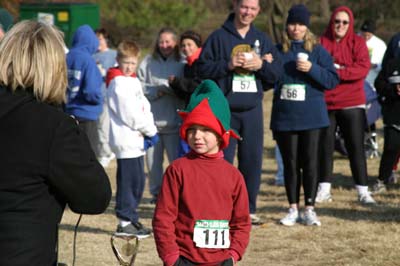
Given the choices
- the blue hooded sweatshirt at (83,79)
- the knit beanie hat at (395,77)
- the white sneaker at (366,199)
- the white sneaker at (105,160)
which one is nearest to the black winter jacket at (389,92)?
the knit beanie hat at (395,77)

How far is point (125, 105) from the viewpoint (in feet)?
28.2

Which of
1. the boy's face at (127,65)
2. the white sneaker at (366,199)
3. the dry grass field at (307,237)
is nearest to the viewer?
the dry grass field at (307,237)

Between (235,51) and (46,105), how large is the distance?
509cm

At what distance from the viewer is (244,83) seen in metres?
8.88

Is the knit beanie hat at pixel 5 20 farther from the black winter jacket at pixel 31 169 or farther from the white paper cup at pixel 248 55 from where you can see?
the black winter jacket at pixel 31 169

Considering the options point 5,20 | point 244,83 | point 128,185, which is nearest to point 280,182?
point 244,83

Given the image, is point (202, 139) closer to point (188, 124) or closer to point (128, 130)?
point (188, 124)

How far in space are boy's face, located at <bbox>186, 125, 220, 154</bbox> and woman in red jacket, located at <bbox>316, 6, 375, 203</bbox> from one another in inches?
193

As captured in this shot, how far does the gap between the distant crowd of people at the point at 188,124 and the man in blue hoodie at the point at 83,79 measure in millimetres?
16

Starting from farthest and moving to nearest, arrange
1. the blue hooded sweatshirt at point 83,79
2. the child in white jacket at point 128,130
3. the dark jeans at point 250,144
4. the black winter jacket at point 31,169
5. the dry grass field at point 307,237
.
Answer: the blue hooded sweatshirt at point 83,79, the dark jeans at point 250,144, the child in white jacket at point 128,130, the dry grass field at point 307,237, the black winter jacket at point 31,169

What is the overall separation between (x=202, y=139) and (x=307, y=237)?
3750mm

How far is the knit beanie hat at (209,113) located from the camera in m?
5.21

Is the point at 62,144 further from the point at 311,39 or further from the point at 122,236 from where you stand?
the point at 311,39

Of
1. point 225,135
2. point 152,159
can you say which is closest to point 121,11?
point 152,159
